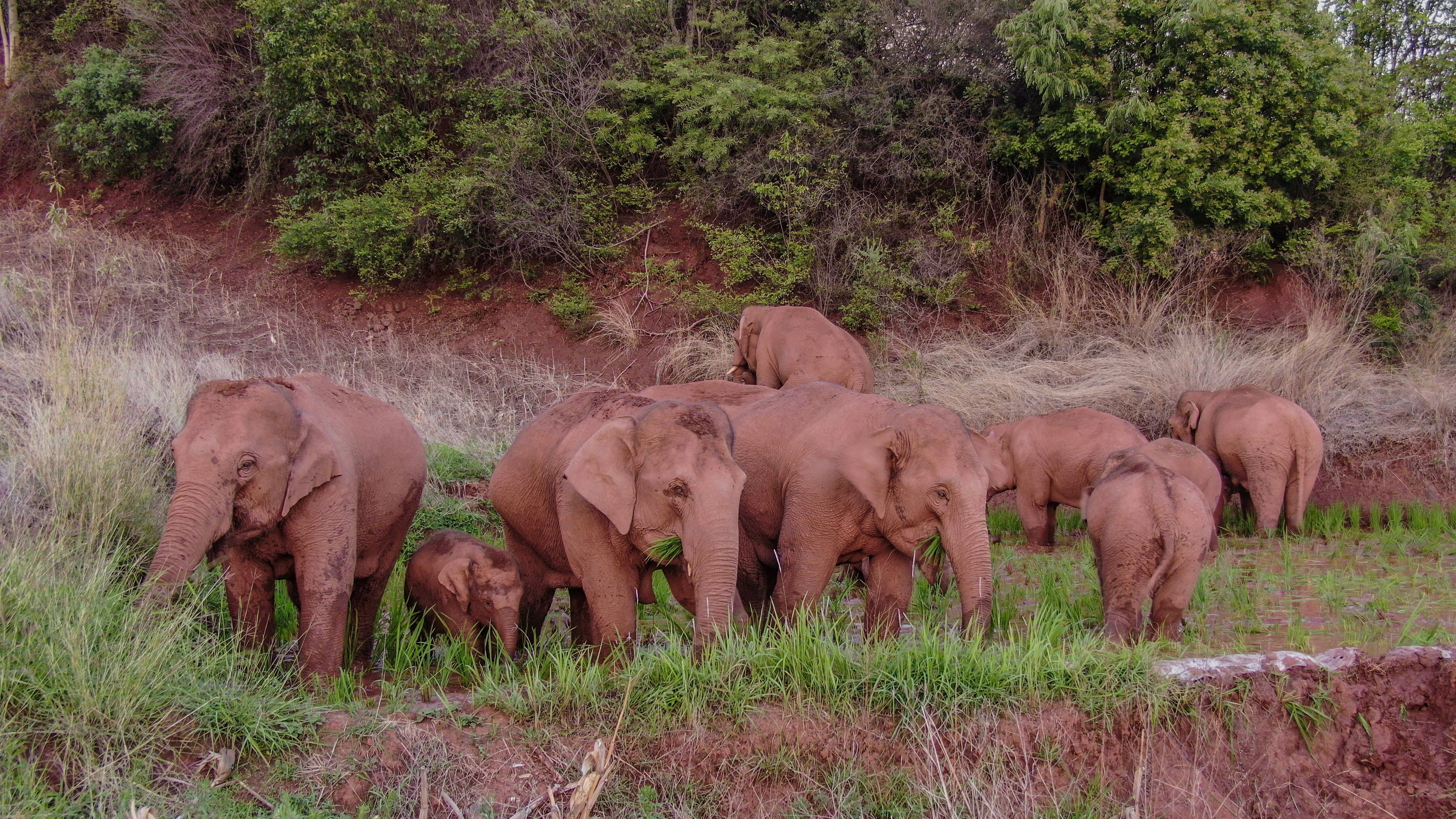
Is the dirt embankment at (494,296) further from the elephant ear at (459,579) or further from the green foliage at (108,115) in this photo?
the elephant ear at (459,579)

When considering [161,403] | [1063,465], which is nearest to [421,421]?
[161,403]

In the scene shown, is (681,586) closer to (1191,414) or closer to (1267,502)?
(1267,502)

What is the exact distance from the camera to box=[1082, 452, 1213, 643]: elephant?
7016 mm

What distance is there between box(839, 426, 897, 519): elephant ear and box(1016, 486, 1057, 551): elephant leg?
5.27 m

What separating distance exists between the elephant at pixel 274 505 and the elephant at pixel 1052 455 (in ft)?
21.0

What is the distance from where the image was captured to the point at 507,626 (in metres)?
6.85

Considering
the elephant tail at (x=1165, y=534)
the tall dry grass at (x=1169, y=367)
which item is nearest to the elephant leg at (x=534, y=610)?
the elephant tail at (x=1165, y=534)

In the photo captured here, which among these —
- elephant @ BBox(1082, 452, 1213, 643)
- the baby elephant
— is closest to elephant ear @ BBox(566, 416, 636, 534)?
the baby elephant

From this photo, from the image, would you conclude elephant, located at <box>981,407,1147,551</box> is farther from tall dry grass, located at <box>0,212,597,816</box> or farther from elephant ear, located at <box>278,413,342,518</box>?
elephant ear, located at <box>278,413,342,518</box>

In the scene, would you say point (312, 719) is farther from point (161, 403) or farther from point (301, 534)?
point (161, 403)

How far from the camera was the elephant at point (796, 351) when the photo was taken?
12977mm

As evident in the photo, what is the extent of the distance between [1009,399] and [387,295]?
12535 mm

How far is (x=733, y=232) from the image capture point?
20.7 m

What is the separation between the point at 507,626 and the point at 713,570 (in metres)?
1.78
